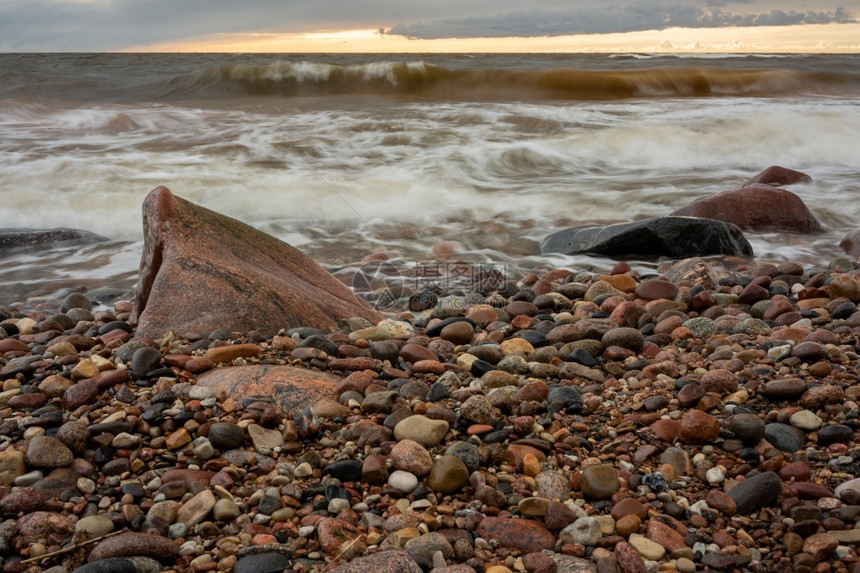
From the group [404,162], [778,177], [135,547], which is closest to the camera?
[135,547]

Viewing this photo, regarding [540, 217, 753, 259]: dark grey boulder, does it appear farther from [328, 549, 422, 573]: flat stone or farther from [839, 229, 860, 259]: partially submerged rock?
[328, 549, 422, 573]: flat stone

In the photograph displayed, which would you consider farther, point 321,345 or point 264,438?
point 321,345

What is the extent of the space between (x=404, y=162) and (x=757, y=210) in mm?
4729

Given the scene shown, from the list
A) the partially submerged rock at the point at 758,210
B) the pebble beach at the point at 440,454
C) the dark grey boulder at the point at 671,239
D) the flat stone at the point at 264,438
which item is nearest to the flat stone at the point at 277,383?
the pebble beach at the point at 440,454

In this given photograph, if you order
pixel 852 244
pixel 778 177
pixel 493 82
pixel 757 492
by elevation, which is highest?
pixel 493 82

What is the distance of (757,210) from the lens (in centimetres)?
632

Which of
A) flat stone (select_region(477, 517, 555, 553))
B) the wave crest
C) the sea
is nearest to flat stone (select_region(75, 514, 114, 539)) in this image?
flat stone (select_region(477, 517, 555, 553))

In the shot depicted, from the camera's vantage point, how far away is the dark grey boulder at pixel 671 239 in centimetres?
533

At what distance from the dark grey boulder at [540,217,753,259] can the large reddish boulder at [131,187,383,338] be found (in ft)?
7.79

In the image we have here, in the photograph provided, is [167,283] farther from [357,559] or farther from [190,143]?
[190,143]

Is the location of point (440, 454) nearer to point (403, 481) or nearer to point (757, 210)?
point (403, 481)

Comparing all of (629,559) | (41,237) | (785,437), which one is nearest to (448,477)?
(629,559)

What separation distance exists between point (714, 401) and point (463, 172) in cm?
703

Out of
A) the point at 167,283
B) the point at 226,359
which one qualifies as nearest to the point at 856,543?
the point at 226,359
